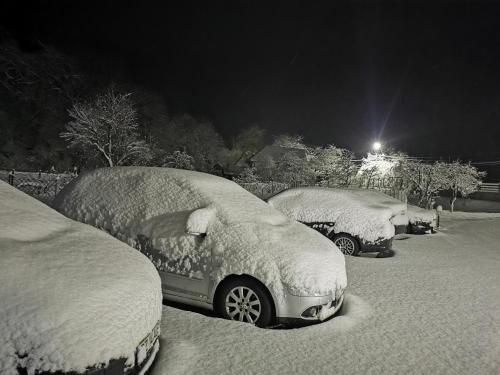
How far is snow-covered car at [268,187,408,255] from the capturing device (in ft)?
23.0

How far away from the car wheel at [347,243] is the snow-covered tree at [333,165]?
19.9 m

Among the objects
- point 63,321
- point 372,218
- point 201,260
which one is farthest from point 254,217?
point 372,218

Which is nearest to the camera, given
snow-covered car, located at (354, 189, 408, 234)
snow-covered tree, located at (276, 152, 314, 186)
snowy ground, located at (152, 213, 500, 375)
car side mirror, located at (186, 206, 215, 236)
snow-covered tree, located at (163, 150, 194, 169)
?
snowy ground, located at (152, 213, 500, 375)

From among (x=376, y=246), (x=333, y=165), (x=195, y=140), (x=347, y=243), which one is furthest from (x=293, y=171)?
(x=376, y=246)

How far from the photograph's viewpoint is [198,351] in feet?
9.70

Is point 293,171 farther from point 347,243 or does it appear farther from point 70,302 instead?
point 70,302

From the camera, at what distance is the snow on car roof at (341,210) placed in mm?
7039

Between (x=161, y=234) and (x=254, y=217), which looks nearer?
(x=161, y=234)

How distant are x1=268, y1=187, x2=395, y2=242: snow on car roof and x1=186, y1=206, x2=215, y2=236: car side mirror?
3835 mm

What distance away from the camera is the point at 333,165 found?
28.0m

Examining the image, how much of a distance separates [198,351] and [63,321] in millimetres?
1323

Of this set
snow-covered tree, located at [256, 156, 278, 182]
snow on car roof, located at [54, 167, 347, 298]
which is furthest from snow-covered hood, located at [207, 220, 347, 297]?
snow-covered tree, located at [256, 156, 278, 182]

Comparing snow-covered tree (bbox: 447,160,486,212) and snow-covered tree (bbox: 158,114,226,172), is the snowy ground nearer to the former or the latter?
snow-covered tree (bbox: 447,160,486,212)

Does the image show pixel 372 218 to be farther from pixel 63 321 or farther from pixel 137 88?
pixel 137 88
